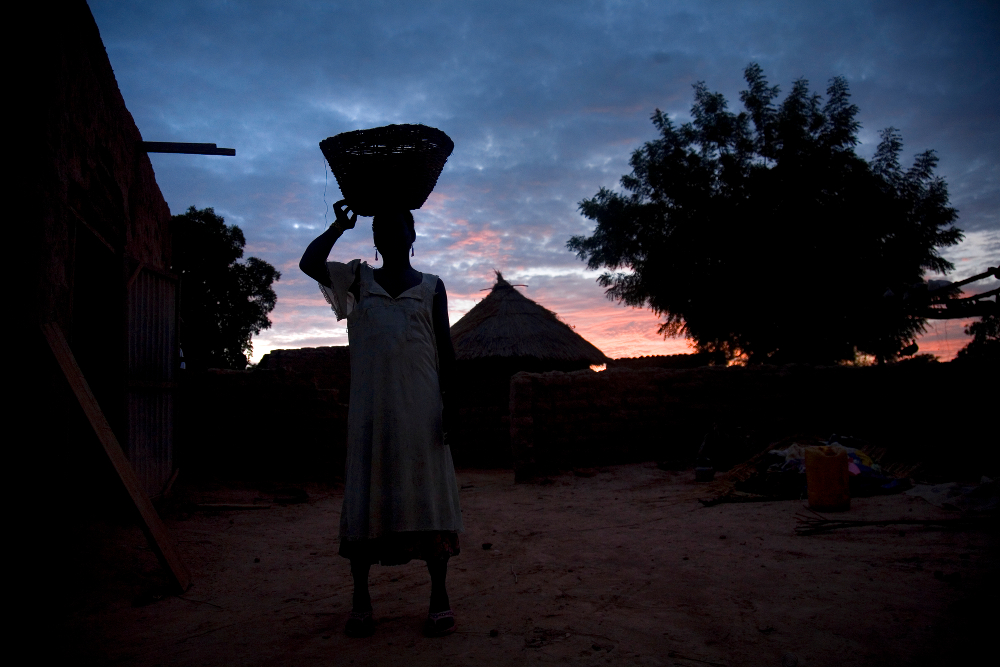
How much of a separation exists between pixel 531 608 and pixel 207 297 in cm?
1654

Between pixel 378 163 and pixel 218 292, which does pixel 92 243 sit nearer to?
pixel 378 163

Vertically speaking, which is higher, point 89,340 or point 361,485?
point 89,340

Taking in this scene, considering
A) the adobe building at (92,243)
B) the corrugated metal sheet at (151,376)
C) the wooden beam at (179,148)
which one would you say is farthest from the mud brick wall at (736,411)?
the wooden beam at (179,148)

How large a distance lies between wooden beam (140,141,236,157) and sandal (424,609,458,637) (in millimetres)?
4792

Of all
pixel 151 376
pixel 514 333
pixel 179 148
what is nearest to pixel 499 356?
pixel 514 333

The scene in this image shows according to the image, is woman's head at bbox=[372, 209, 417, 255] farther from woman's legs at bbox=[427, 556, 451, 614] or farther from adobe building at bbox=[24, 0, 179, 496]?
adobe building at bbox=[24, 0, 179, 496]

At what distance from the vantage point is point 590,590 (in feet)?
9.45

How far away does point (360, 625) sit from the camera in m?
2.29

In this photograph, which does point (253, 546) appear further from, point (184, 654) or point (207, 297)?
point (207, 297)

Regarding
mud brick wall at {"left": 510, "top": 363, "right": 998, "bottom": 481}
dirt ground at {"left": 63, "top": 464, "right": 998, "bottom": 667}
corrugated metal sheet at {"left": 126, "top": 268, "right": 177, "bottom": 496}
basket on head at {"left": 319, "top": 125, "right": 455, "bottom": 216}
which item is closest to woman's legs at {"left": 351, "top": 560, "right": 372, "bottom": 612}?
dirt ground at {"left": 63, "top": 464, "right": 998, "bottom": 667}

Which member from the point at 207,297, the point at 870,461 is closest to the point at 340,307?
the point at 870,461

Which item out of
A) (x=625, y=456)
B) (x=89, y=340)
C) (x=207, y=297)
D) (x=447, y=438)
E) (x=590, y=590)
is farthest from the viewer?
(x=207, y=297)

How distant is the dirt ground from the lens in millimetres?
2119

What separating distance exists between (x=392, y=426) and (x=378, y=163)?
1155mm
